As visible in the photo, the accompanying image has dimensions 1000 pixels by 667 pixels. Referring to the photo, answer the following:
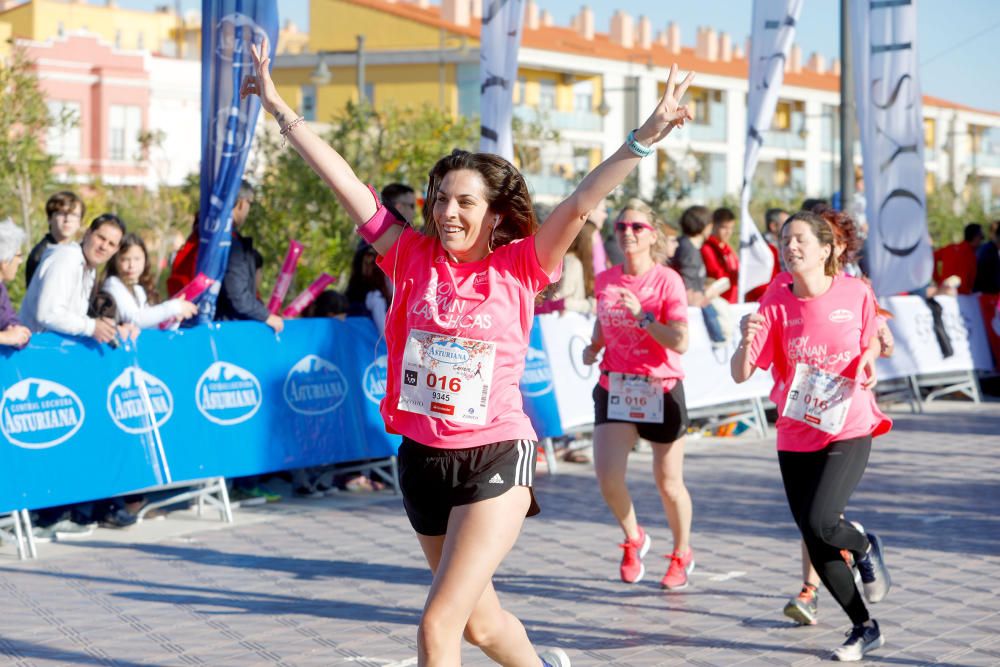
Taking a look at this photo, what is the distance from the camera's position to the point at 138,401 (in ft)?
28.7

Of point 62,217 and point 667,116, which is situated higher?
point 667,116

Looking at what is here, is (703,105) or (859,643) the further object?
(703,105)

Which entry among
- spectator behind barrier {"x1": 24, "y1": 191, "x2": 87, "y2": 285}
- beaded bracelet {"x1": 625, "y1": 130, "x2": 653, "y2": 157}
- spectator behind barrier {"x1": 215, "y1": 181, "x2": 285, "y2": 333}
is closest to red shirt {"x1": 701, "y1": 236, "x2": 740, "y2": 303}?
spectator behind barrier {"x1": 215, "y1": 181, "x2": 285, "y2": 333}

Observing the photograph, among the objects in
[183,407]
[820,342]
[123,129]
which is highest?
[123,129]

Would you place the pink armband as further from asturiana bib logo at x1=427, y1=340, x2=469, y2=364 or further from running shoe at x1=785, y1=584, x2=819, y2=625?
running shoe at x1=785, y1=584, x2=819, y2=625

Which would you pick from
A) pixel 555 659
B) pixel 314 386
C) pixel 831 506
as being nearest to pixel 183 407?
pixel 314 386

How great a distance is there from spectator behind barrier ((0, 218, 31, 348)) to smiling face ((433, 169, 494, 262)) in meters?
4.34

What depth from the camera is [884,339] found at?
634 centimetres

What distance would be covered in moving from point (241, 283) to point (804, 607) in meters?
4.80

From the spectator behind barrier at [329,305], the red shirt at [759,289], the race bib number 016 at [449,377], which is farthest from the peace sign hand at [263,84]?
the red shirt at [759,289]

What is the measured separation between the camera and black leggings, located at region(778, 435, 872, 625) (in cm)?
594

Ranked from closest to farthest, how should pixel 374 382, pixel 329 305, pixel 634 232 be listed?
pixel 634 232
pixel 374 382
pixel 329 305

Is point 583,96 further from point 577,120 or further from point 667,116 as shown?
point 667,116

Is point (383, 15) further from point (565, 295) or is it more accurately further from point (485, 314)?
point (485, 314)
